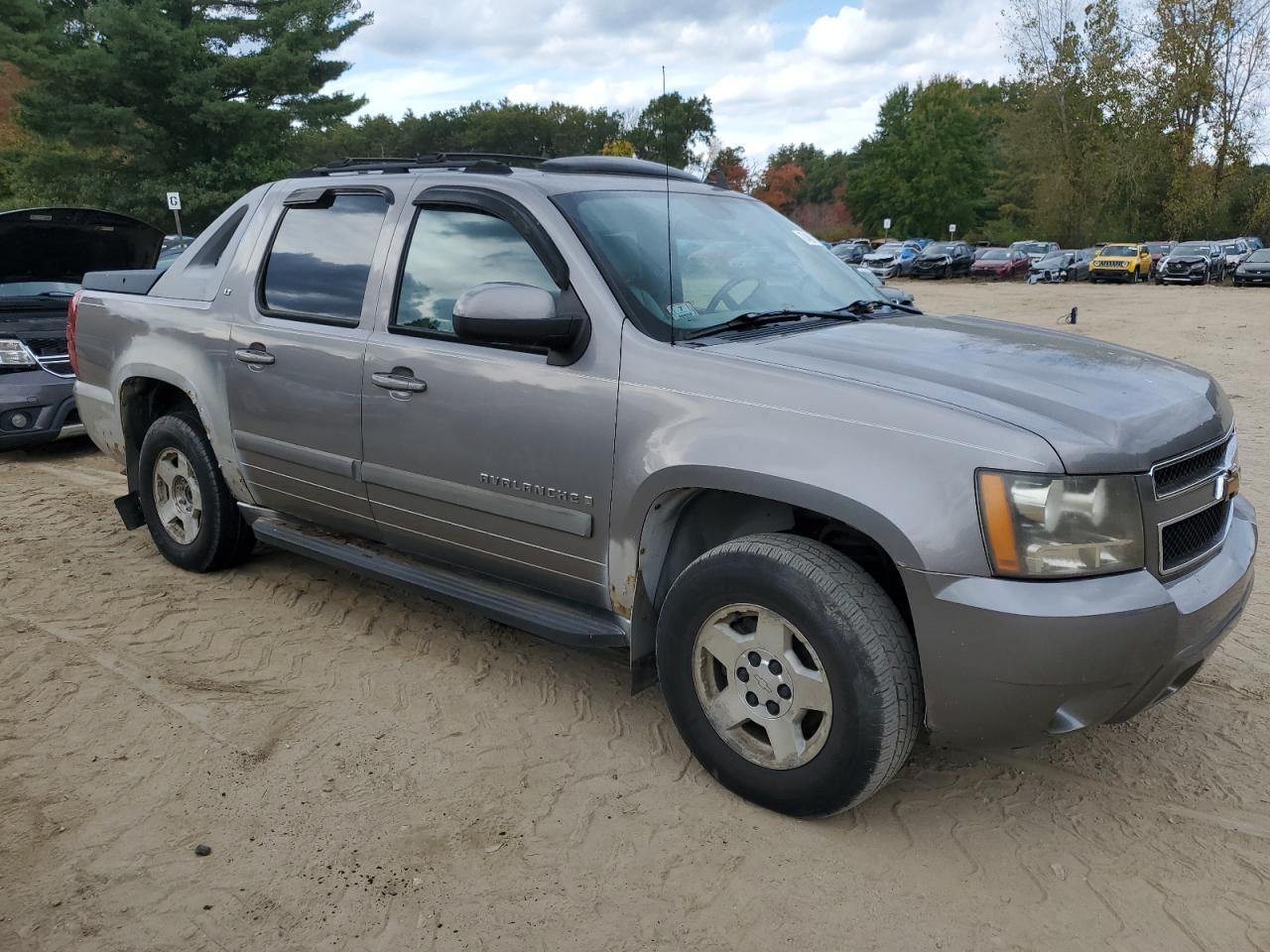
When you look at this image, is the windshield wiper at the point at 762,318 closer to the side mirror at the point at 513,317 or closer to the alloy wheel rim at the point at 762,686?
the side mirror at the point at 513,317

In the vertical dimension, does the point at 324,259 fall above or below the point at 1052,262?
above

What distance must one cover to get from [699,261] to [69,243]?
19.9 feet

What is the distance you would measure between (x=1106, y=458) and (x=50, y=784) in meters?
3.29

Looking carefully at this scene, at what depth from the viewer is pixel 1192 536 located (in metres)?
2.78

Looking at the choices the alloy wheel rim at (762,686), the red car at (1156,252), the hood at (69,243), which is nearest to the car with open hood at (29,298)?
the hood at (69,243)

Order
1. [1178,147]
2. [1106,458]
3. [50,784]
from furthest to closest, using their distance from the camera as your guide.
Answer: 1. [1178,147]
2. [50,784]
3. [1106,458]

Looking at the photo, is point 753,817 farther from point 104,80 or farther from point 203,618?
point 104,80

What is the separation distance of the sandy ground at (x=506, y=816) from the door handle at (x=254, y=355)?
1.16 metres

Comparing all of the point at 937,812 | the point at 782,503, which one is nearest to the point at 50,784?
the point at 782,503

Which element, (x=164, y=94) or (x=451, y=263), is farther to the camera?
(x=164, y=94)

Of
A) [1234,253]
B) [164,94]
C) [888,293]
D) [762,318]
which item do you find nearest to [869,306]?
[888,293]

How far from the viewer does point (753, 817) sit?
9.82 ft

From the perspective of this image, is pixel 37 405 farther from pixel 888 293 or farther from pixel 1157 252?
pixel 1157 252

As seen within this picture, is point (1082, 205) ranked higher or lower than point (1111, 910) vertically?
higher
